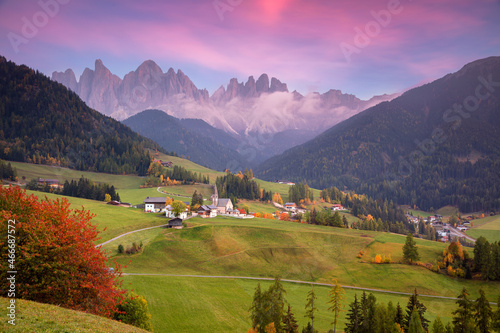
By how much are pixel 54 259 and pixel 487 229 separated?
694 feet

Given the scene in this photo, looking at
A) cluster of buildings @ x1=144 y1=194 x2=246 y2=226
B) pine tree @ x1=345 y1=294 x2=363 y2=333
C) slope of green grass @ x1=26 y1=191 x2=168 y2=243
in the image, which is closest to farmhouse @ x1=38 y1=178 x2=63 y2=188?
slope of green grass @ x1=26 y1=191 x2=168 y2=243

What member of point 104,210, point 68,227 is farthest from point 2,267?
point 104,210

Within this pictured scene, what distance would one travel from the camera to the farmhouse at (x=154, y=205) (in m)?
110

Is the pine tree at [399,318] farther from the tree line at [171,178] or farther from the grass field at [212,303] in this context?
the tree line at [171,178]

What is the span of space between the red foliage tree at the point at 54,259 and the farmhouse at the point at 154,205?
86.9 metres

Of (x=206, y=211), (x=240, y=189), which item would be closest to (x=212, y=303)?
(x=206, y=211)

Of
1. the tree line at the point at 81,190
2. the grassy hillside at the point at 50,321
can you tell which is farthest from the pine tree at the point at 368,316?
the tree line at the point at 81,190

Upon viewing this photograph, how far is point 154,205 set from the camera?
365ft

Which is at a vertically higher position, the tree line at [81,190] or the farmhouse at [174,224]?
the tree line at [81,190]

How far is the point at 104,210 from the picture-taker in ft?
321

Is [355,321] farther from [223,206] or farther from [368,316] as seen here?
[223,206]

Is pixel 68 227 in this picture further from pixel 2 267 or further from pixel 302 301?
pixel 302 301

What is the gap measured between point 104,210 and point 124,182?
87.5 m

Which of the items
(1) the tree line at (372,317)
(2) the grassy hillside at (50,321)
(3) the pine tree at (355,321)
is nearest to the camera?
(2) the grassy hillside at (50,321)
